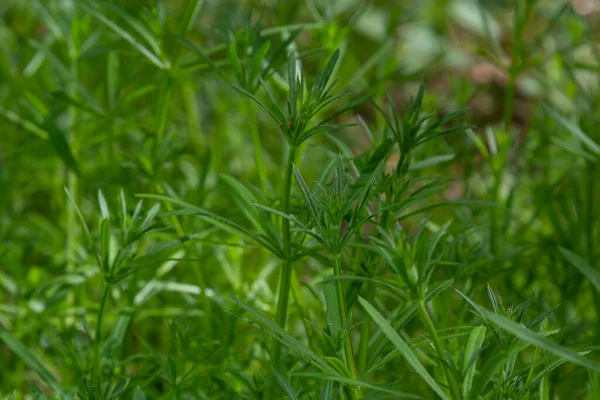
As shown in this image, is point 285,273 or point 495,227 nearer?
point 285,273

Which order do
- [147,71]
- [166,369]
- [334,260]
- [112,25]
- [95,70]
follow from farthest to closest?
[95,70]
[147,71]
[112,25]
[166,369]
[334,260]

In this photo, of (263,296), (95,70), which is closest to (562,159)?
(263,296)

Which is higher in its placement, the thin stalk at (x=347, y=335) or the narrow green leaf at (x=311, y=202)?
the narrow green leaf at (x=311, y=202)

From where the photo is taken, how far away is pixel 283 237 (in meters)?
0.64

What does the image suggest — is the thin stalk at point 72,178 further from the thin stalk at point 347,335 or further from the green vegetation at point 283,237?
the thin stalk at point 347,335

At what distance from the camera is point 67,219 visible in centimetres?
106

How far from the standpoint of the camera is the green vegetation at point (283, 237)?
568 millimetres

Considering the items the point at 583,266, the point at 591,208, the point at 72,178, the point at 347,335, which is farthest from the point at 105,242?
the point at 591,208

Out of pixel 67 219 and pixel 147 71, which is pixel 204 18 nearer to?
pixel 147 71

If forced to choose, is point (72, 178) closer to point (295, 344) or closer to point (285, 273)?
point (285, 273)

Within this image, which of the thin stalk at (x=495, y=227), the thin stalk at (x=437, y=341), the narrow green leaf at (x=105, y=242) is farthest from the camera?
the thin stalk at (x=495, y=227)

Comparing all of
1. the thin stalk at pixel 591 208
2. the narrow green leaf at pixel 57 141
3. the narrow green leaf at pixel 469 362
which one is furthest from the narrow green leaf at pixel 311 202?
the thin stalk at pixel 591 208

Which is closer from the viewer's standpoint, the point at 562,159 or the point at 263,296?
the point at 263,296

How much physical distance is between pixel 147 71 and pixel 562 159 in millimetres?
760
